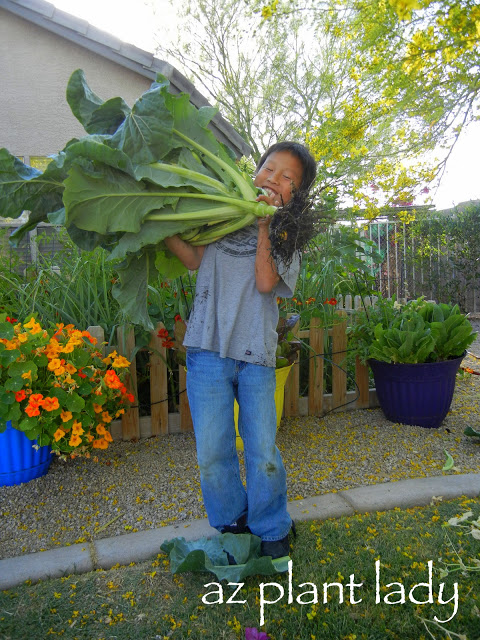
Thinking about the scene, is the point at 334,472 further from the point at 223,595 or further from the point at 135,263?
the point at 135,263

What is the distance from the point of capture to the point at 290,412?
12.5 feet

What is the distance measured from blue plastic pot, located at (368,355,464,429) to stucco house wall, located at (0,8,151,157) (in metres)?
7.25

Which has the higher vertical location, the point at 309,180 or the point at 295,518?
the point at 309,180

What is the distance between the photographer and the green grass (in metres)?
1.65

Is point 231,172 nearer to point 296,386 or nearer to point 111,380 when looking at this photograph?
point 111,380

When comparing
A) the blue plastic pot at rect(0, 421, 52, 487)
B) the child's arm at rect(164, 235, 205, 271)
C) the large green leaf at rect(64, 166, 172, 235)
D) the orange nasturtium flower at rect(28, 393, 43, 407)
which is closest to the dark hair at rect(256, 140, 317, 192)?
the child's arm at rect(164, 235, 205, 271)

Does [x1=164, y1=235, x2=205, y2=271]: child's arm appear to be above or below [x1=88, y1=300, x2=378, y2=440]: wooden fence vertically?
above

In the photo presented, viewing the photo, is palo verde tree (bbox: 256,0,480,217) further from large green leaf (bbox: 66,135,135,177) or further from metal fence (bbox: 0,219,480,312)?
metal fence (bbox: 0,219,480,312)

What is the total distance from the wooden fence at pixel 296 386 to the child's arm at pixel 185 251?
135cm

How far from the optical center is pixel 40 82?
345 inches

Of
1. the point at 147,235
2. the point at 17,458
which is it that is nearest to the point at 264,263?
the point at 147,235

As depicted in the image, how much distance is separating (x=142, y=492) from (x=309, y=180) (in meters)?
1.83

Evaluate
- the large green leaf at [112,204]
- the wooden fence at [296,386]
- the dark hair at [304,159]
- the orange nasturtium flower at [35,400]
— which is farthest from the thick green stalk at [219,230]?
the wooden fence at [296,386]

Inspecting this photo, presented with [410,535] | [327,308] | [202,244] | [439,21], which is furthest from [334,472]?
[439,21]
